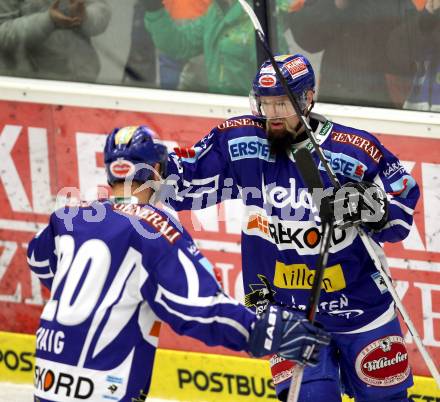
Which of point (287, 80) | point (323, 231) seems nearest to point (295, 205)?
point (323, 231)

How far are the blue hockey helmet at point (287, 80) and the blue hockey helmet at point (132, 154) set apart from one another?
0.69 metres

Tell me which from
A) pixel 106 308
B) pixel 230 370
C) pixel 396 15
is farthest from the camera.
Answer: pixel 230 370

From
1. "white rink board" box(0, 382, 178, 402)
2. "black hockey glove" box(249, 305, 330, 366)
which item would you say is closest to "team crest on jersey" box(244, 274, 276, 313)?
"black hockey glove" box(249, 305, 330, 366)

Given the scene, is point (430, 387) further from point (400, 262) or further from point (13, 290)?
point (13, 290)

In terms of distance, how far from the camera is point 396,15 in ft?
17.8

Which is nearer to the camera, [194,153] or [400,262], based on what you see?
[194,153]

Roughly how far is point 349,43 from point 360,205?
1.41 metres

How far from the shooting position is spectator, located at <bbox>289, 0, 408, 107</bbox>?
5.49m

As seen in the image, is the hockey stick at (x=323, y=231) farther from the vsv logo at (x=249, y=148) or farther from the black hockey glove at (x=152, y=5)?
the black hockey glove at (x=152, y=5)

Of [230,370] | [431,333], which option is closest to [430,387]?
[431,333]

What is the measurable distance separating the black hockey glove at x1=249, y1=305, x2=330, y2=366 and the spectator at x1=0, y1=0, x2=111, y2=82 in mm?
2633

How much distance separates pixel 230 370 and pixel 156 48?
1557mm

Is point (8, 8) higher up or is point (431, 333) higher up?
point (8, 8)

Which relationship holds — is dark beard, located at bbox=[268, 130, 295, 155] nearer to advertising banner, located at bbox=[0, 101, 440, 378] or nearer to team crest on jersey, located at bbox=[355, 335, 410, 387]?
team crest on jersey, located at bbox=[355, 335, 410, 387]
